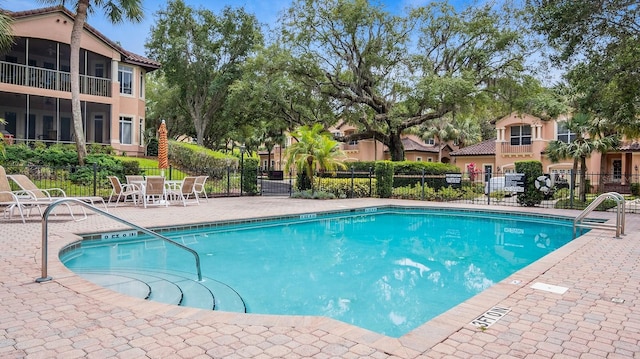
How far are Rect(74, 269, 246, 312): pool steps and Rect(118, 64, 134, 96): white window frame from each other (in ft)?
70.8

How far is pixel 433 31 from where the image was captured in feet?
77.6

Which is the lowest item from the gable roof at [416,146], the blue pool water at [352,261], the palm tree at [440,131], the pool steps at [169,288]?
the blue pool water at [352,261]

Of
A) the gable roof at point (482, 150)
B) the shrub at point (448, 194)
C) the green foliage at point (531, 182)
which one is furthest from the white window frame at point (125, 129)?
the gable roof at point (482, 150)

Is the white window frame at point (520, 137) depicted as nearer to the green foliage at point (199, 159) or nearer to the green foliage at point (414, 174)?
the green foliage at point (414, 174)

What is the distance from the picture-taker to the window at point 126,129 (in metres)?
25.0

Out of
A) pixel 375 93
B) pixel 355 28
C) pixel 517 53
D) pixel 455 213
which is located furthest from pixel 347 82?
pixel 455 213

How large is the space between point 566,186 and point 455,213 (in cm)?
1068

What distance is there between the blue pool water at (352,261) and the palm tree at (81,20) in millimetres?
10941

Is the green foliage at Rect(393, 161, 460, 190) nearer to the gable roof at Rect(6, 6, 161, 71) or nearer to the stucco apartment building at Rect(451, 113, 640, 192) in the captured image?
the stucco apartment building at Rect(451, 113, 640, 192)

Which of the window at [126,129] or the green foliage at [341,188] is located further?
the window at [126,129]

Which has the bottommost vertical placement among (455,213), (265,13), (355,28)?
(455,213)

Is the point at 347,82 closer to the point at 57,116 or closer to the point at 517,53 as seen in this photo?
the point at 517,53

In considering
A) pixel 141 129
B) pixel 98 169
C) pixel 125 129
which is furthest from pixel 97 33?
pixel 98 169

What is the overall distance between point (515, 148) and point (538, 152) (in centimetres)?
183
